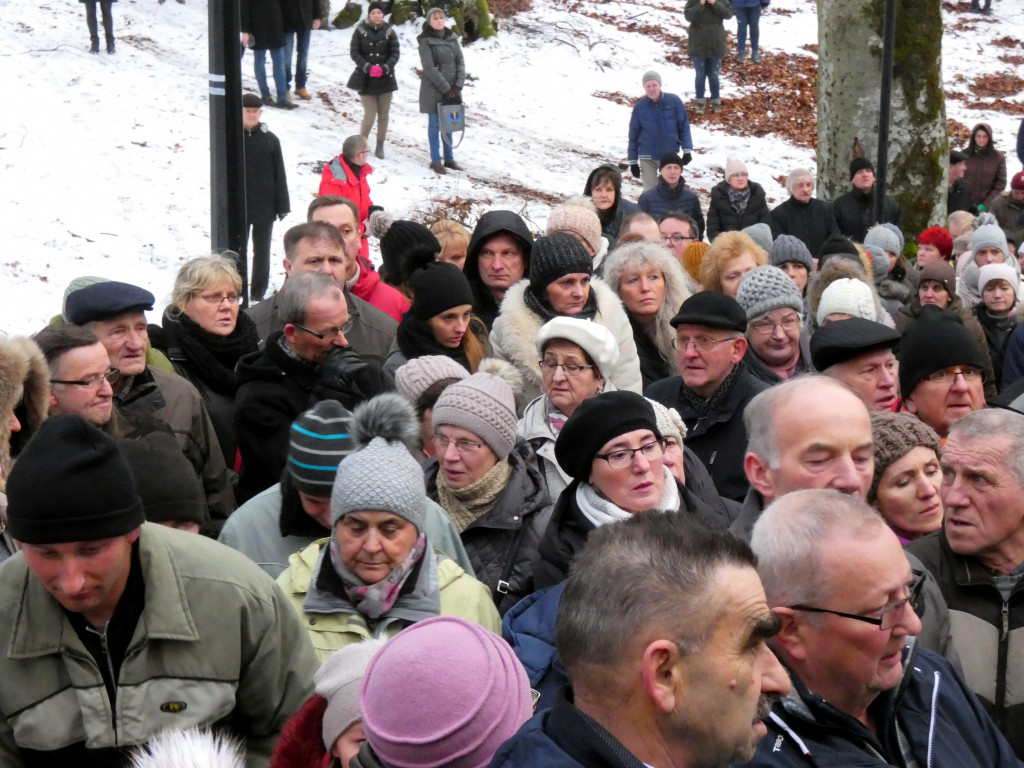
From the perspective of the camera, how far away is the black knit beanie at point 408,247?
23.8 feet

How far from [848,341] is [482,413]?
1.76 m

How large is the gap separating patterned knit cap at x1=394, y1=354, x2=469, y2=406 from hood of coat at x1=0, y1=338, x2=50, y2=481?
5.10 feet

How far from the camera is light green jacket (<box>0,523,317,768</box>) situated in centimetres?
300

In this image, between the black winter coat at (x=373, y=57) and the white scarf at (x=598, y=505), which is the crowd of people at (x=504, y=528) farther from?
the black winter coat at (x=373, y=57)

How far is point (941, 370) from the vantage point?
537 centimetres

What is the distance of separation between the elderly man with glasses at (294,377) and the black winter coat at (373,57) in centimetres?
1150

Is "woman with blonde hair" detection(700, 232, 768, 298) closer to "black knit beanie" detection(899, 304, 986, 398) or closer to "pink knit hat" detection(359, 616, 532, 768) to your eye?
"black knit beanie" detection(899, 304, 986, 398)

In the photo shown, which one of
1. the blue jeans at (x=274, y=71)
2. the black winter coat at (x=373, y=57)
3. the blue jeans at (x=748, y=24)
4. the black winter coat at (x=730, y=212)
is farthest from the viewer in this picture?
the blue jeans at (x=748, y=24)

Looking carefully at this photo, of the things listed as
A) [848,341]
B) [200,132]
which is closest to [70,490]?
[848,341]

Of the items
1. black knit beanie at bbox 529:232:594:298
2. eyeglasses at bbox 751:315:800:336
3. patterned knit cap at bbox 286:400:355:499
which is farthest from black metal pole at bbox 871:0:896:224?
patterned knit cap at bbox 286:400:355:499

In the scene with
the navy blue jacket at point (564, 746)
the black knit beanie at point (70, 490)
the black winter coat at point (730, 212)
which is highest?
the black knit beanie at point (70, 490)

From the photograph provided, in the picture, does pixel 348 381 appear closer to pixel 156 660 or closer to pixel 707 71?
pixel 156 660

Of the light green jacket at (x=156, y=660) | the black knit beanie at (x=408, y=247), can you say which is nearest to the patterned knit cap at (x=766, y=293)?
the black knit beanie at (x=408, y=247)

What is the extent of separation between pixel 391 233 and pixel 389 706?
5103 mm
